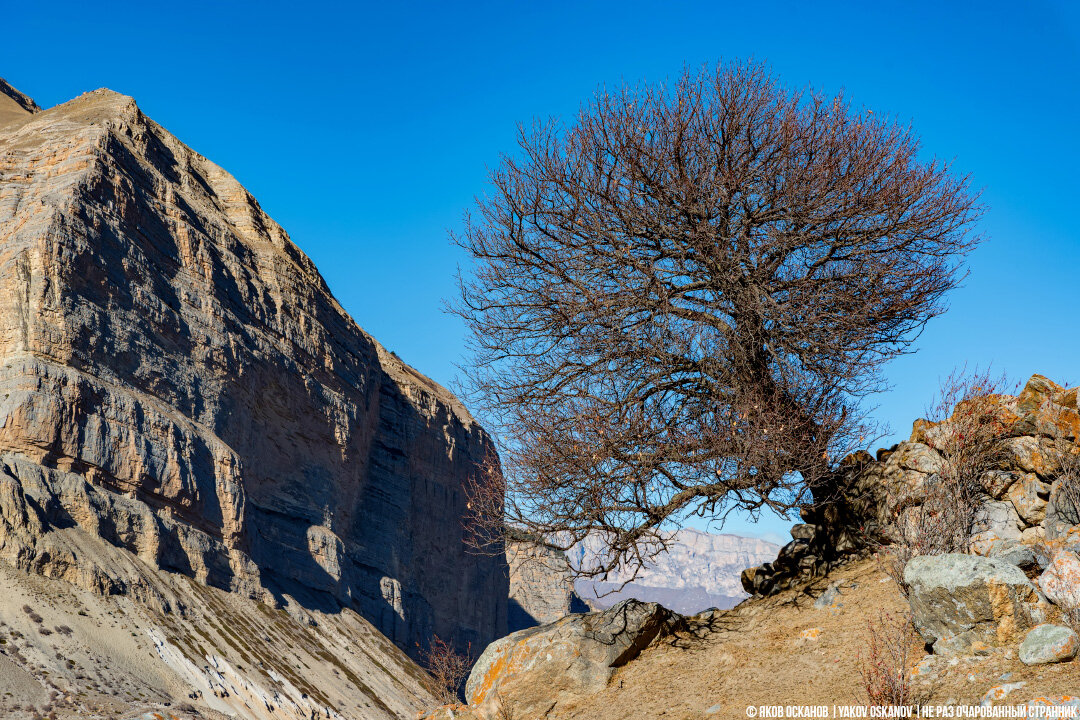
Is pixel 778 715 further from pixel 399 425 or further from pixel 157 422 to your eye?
pixel 399 425

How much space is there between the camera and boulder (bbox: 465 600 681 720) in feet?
39.0

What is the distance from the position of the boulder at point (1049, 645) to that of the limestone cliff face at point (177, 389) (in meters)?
45.3

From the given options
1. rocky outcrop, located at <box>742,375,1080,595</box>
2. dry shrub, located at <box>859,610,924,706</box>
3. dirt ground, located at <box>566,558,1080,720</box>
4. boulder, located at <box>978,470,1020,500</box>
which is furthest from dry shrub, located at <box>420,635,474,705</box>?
boulder, located at <box>978,470,1020,500</box>

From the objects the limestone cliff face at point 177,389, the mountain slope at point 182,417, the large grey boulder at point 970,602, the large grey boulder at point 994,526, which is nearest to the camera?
the large grey boulder at point 970,602

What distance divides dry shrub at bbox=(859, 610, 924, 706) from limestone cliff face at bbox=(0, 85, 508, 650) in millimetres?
43372

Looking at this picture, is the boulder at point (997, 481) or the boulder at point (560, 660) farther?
the boulder at point (997, 481)

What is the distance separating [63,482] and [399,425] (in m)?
50.2

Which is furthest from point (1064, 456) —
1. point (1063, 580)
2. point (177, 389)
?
point (177, 389)

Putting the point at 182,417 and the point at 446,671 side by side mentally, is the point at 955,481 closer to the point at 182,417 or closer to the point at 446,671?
the point at 446,671

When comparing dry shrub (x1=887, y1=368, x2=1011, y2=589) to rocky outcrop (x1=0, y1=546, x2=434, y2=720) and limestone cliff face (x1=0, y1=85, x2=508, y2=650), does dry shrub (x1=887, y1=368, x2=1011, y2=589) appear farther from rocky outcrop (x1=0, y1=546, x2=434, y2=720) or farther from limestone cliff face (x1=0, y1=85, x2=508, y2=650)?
limestone cliff face (x1=0, y1=85, x2=508, y2=650)

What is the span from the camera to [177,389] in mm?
58875

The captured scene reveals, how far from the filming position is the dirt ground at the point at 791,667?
8477 mm

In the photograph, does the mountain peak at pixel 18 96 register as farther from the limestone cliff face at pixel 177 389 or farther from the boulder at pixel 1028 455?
the boulder at pixel 1028 455

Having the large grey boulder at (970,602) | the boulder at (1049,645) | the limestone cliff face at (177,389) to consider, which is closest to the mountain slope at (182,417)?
the limestone cliff face at (177,389)
